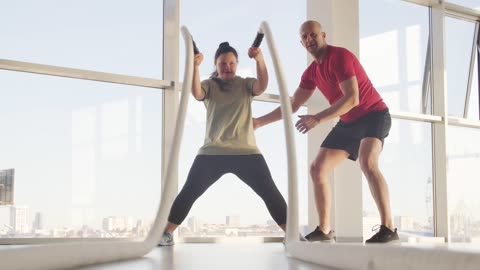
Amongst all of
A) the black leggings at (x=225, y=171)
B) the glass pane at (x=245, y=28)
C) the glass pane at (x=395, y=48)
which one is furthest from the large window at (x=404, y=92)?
the black leggings at (x=225, y=171)

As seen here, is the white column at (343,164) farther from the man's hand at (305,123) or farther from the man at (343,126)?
the man's hand at (305,123)

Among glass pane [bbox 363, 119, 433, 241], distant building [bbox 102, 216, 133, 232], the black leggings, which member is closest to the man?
the black leggings

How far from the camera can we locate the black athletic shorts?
366 cm

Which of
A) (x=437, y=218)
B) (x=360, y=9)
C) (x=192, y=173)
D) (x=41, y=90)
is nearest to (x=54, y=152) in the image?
(x=41, y=90)

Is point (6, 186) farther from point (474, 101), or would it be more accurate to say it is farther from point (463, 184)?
point (474, 101)

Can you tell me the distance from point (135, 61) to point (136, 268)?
246 centimetres

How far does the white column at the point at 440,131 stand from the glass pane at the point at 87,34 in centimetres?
277

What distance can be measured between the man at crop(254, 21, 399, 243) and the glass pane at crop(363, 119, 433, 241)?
1.83 m

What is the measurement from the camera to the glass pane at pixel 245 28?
4.51 m

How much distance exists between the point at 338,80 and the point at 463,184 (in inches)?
122

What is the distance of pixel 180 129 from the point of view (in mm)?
2553

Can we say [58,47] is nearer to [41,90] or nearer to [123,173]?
[41,90]

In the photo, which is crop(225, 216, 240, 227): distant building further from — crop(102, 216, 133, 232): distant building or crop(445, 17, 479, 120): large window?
crop(445, 17, 479, 120): large window

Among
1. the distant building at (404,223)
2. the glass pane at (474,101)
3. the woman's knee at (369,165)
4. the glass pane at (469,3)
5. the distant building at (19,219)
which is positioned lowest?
the distant building at (404,223)
